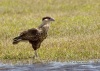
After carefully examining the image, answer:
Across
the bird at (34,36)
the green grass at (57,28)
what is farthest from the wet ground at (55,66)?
the bird at (34,36)

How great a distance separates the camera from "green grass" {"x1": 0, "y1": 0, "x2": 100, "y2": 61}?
581 inches

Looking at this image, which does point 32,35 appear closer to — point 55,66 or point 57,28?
point 55,66

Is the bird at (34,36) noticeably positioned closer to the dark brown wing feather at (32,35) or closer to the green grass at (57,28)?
the dark brown wing feather at (32,35)

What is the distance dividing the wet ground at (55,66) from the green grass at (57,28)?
664mm

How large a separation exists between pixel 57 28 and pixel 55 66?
6747mm

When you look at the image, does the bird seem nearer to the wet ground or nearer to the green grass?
the green grass

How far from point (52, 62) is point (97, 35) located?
4407mm

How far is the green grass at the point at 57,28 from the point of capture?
14.8 meters

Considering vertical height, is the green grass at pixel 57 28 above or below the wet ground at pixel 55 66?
above

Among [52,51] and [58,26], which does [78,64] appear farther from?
[58,26]

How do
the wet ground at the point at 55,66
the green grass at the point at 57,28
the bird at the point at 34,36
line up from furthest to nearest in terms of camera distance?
the green grass at the point at 57,28, the bird at the point at 34,36, the wet ground at the point at 55,66

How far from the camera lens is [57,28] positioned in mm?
19906

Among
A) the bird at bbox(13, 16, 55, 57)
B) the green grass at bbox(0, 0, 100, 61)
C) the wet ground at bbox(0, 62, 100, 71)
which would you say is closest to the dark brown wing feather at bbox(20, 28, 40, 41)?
the bird at bbox(13, 16, 55, 57)

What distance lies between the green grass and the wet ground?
2.18 feet
